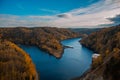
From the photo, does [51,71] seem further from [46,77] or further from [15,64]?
[15,64]

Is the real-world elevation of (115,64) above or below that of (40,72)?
above

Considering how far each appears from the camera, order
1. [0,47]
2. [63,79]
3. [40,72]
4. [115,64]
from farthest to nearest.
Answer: [0,47] < [40,72] < [63,79] < [115,64]

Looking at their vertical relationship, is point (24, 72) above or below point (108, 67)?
below

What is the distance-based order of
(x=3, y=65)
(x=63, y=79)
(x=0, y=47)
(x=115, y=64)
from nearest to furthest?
1. (x=115, y=64)
2. (x=63, y=79)
3. (x=3, y=65)
4. (x=0, y=47)

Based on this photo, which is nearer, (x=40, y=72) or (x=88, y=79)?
(x=88, y=79)

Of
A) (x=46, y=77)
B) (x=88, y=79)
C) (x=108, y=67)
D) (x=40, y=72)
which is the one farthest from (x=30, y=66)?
(x=108, y=67)

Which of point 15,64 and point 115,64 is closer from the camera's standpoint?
point 115,64

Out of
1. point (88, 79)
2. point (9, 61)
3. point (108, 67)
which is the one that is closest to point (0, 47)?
point (9, 61)

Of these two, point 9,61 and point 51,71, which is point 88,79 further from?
point 9,61

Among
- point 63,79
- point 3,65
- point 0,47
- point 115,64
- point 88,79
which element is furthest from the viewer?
point 0,47
